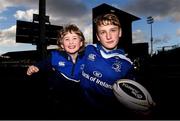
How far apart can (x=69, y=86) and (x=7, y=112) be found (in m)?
4.29

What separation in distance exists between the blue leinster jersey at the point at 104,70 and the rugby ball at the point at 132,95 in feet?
0.23

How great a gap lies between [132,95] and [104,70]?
365 mm

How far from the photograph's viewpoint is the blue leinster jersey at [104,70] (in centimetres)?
348

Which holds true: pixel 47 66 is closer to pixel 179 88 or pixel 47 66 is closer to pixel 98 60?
pixel 98 60

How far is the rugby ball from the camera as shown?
3.43 metres

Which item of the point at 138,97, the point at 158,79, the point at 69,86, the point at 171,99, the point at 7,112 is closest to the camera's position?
the point at 138,97

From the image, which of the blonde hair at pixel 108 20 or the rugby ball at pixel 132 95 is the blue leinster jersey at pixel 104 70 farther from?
the blonde hair at pixel 108 20

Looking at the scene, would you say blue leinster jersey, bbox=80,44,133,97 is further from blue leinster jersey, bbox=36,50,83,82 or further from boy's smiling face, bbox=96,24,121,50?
blue leinster jersey, bbox=36,50,83,82

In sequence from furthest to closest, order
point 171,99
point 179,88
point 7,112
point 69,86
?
point 179,88
point 171,99
point 7,112
point 69,86

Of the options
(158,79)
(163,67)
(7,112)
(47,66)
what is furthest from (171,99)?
(163,67)

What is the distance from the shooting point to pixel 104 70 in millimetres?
3480

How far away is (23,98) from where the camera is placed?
31.2 ft

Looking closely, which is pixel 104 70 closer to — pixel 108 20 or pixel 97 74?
pixel 97 74

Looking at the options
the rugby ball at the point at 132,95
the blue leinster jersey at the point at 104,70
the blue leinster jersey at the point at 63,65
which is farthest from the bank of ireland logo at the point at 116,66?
the blue leinster jersey at the point at 63,65
